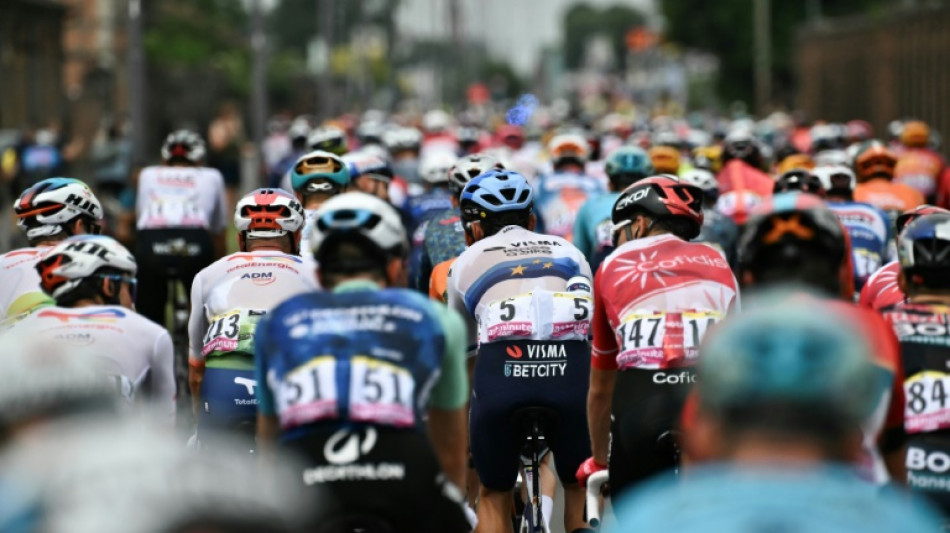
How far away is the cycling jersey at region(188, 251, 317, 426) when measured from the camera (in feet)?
27.3

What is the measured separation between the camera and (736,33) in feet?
299

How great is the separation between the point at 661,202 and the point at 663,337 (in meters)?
0.78

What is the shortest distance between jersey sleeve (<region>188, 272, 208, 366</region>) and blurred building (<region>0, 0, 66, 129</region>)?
2452 cm

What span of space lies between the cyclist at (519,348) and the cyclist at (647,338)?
84cm

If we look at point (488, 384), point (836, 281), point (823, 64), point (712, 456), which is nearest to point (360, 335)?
point (836, 281)

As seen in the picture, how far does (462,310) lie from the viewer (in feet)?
29.8

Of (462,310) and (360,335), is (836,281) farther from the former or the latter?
(462,310)

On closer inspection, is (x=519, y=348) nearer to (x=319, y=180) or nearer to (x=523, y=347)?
(x=523, y=347)

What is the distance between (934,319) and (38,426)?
3.18 meters

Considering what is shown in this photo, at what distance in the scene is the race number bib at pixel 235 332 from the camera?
8305 mm

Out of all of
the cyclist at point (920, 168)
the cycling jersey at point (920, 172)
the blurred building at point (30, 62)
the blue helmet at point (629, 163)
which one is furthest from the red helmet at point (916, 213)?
the blurred building at point (30, 62)

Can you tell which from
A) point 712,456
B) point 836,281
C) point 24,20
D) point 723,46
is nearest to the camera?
point 712,456

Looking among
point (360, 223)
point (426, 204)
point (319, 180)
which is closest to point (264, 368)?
point (360, 223)

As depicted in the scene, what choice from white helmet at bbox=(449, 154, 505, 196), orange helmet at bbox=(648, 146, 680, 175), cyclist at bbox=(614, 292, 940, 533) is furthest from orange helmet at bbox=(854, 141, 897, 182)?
cyclist at bbox=(614, 292, 940, 533)
